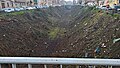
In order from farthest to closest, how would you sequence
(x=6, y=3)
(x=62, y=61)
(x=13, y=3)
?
1. (x=13, y=3)
2. (x=6, y=3)
3. (x=62, y=61)

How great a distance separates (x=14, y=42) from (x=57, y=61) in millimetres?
17666

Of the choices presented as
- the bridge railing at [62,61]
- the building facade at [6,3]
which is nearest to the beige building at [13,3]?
the building facade at [6,3]

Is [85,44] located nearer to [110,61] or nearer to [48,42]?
[48,42]

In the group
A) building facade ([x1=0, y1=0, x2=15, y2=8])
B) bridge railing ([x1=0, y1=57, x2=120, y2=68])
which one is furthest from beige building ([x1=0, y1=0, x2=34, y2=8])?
bridge railing ([x1=0, y1=57, x2=120, y2=68])

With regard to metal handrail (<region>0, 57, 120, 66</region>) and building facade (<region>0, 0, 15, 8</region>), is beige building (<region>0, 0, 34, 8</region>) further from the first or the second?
metal handrail (<region>0, 57, 120, 66</region>)

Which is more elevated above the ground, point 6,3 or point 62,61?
point 6,3

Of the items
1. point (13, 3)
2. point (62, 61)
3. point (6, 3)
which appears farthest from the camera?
point (13, 3)

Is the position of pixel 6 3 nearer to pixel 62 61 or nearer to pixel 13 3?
pixel 13 3

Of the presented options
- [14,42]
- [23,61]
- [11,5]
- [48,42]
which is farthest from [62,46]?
[11,5]

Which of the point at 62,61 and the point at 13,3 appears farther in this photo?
the point at 13,3

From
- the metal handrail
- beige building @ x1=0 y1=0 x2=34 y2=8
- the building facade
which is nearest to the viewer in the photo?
the metal handrail

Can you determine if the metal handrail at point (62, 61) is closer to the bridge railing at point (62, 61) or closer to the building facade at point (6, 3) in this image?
the bridge railing at point (62, 61)

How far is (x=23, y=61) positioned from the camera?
8.30ft

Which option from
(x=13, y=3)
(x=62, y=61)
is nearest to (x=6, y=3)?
(x=13, y=3)
